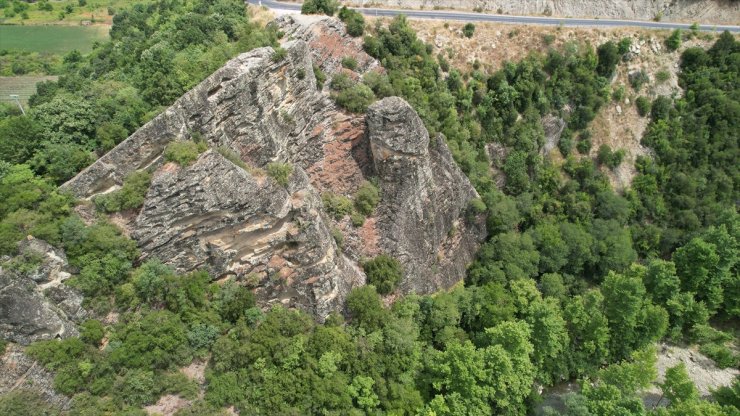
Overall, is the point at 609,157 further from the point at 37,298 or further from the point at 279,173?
the point at 37,298

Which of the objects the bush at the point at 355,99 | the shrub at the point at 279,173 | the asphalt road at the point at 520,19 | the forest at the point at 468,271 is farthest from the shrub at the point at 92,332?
the asphalt road at the point at 520,19

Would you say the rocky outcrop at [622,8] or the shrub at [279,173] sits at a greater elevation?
the rocky outcrop at [622,8]

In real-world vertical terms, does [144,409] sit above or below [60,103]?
below

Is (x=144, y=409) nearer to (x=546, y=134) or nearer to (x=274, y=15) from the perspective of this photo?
(x=274, y=15)

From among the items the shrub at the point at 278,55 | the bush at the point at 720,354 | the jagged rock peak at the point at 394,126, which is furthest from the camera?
the bush at the point at 720,354

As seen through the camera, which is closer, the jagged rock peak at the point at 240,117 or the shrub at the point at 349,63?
the jagged rock peak at the point at 240,117

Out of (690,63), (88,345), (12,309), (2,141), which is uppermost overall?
(690,63)

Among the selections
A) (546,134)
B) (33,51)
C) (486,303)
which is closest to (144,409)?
(486,303)

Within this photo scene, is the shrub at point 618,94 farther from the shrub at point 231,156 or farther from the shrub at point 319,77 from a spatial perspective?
the shrub at point 231,156
